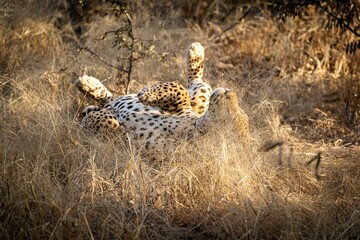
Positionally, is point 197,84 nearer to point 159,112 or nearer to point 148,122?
point 159,112

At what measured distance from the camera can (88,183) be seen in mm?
3742

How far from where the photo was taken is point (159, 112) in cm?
510

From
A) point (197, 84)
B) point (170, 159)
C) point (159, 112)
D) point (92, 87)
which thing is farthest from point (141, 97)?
point (170, 159)

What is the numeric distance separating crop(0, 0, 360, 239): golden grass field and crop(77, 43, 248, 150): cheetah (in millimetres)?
172

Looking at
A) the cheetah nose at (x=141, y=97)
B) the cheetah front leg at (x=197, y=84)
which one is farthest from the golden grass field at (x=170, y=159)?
the cheetah nose at (x=141, y=97)

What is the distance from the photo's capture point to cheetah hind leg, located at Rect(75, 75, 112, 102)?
5230 mm

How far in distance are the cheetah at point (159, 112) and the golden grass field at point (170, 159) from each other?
0.56 ft

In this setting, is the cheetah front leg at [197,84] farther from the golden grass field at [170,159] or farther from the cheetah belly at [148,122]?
the cheetah belly at [148,122]

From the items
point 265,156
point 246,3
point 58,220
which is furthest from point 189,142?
point 246,3

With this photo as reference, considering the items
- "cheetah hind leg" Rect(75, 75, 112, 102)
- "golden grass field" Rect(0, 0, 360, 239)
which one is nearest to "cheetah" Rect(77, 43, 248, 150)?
"cheetah hind leg" Rect(75, 75, 112, 102)

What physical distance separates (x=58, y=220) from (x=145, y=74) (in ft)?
10.2

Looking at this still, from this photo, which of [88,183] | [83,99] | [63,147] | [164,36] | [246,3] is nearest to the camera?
[88,183]

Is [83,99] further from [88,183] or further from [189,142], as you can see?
[88,183]

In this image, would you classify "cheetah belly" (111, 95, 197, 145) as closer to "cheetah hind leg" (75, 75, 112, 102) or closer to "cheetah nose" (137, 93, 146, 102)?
"cheetah nose" (137, 93, 146, 102)
